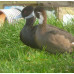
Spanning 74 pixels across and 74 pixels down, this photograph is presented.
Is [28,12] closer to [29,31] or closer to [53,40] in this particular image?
[29,31]

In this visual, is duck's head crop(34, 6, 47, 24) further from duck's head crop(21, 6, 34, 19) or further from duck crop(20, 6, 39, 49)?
duck's head crop(21, 6, 34, 19)

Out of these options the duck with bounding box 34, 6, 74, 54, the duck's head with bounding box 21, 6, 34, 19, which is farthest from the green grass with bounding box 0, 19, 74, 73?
the duck's head with bounding box 21, 6, 34, 19

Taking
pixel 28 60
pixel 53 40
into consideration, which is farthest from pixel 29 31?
pixel 28 60

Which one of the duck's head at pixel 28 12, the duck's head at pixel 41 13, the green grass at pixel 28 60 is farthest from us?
the duck's head at pixel 28 12

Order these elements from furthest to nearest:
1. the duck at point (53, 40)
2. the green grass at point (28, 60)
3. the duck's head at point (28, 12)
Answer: the duck's head at point (28, 12) → the duck at point (53, 40) → the green grass at point (28, 60)

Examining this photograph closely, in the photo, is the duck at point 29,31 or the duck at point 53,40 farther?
the duck at point 29,31

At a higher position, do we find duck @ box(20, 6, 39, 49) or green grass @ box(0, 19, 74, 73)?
duck @ box(20, 6, 39, 49)

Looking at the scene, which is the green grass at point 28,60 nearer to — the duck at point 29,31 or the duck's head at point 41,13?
the duck at point 29,31

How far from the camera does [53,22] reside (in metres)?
7.76

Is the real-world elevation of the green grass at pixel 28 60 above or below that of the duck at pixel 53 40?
below

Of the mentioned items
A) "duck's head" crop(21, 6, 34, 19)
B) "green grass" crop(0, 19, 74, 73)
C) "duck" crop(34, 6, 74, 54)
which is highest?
"duck's head" crop(21, 6, 34, 19)

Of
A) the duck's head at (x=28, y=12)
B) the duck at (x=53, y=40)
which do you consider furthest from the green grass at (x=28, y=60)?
the duck's head at (x=28, y=12)

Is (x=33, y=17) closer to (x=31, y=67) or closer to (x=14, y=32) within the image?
(x=14, y=32)

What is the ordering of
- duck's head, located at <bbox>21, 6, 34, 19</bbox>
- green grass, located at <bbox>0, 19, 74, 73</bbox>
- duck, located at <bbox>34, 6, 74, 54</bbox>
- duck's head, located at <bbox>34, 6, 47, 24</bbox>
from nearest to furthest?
green grass, located at <bbox>0, 19, 74, 73</bbox> → duck, located at <bbox>34, 6, 74, 54</bbox> → duck's head, located at <bbox>34, 6, 47, 24</bbox> → duck's head, located at <bbox>21, 6, 34, 19</bbox>
